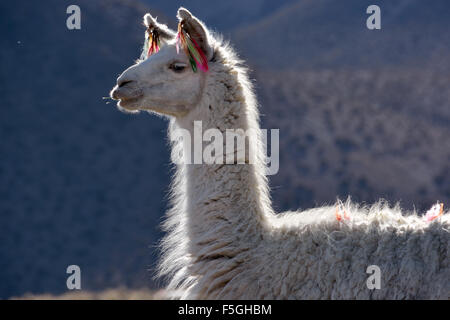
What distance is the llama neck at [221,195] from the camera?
375cm

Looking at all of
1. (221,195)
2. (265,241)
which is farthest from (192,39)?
(265,241)

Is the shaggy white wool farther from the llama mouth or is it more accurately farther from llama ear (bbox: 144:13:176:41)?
llama ear (bbox: 144:13:176:41)

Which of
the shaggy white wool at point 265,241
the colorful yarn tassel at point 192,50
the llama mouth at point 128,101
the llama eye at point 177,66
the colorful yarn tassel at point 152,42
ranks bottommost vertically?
the shaggy white wool at point 265,241

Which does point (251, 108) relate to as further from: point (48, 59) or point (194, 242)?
point (48, 59)

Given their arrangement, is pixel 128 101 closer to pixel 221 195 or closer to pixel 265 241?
pixel 221 195

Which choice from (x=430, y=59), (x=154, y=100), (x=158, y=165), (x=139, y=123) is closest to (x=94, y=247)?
(x=158, y=165)

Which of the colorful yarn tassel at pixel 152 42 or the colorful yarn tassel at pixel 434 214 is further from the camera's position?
the colorful yarn tassel at pixel 152 42

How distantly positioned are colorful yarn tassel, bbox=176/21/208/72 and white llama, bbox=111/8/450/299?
34mm

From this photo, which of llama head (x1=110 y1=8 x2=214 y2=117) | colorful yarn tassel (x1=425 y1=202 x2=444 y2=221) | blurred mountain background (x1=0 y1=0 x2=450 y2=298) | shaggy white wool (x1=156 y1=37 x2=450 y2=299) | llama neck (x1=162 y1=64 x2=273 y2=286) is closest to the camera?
shaggy white wool (x1=156 y1=37 x2=450 y2=299)

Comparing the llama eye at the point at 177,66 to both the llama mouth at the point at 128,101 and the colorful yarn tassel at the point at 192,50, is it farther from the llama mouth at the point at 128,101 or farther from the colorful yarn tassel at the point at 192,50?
the llama mouth at the point at 128,101

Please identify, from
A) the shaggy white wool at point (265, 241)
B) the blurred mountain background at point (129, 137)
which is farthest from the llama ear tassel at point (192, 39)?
the blurred mountain background at point (129, 137)

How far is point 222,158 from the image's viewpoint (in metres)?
3.91

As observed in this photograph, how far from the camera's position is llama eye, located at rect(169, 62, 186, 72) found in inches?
163

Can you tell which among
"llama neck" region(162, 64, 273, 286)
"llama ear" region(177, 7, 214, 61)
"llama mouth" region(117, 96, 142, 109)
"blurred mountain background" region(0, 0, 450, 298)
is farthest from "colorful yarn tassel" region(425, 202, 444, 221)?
"blurred mountain background" region(0, 0, 450, 298)
